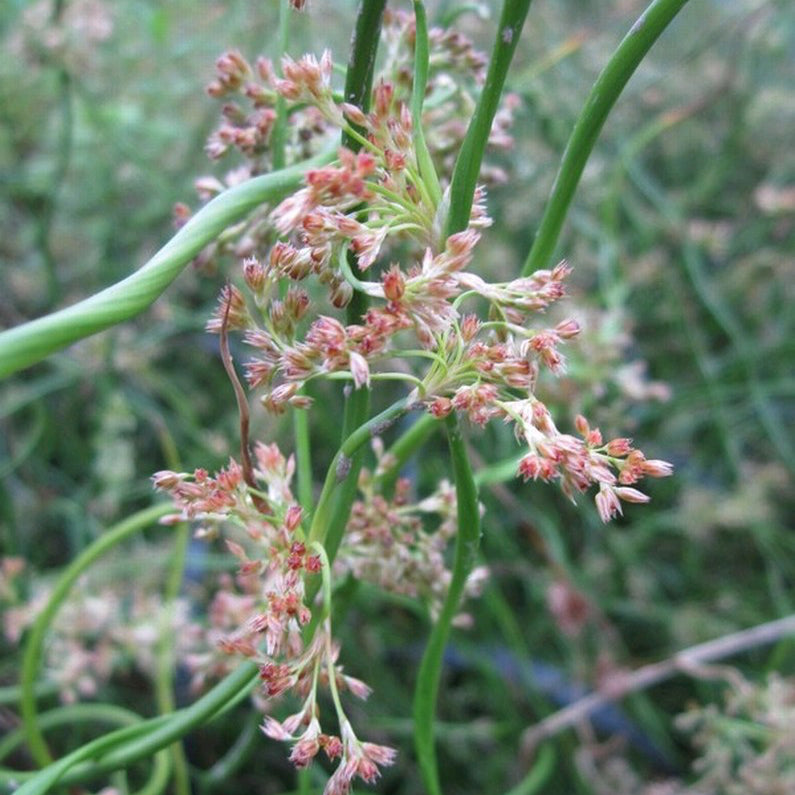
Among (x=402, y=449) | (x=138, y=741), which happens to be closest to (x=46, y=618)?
(x=138, y=741)

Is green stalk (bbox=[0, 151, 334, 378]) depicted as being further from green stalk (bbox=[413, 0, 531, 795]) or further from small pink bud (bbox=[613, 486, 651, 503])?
small pink bud (bbox=[613, 486, 651, 503])

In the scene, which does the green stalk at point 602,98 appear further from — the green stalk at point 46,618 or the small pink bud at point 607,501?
the green stalk at point 46,618

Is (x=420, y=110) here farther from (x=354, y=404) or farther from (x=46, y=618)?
(x=46, y=618)

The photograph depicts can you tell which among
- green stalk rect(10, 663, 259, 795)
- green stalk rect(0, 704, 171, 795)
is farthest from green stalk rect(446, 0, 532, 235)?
green stalk rect(0, 704, 171, 795)

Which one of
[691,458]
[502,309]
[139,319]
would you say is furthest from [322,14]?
[502,309]

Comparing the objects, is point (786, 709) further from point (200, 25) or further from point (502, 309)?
point (200, 25)
